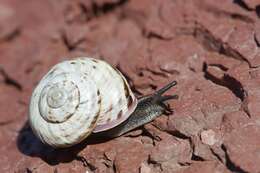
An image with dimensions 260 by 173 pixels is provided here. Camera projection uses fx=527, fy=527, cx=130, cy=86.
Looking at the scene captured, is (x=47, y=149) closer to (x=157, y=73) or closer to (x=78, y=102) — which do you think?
(x=78, y=102)

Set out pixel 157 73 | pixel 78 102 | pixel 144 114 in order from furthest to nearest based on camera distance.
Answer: pixel 157 73 < pixel 144 114 < pixel 78 102

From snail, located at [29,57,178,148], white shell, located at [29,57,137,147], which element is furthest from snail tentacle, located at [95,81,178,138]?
white shell, located at [29,57,137,147]

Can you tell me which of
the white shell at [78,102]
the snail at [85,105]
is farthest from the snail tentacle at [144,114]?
the white shell at [78,102]

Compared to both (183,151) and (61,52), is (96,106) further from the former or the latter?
(61,52)

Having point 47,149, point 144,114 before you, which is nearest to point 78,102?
point 144,114

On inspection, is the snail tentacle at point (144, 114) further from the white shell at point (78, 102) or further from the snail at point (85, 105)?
the white shell at point (78, 102)

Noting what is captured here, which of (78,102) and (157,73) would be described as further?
(157,73)

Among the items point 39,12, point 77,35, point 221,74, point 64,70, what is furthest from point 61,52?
point 221,74

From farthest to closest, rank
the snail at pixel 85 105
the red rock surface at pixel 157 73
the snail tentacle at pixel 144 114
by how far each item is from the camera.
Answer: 1. the snail tentacle at pixel 144 114
2. the snail at pixel 85 105
3. the red rock surface at pixel 157 73
